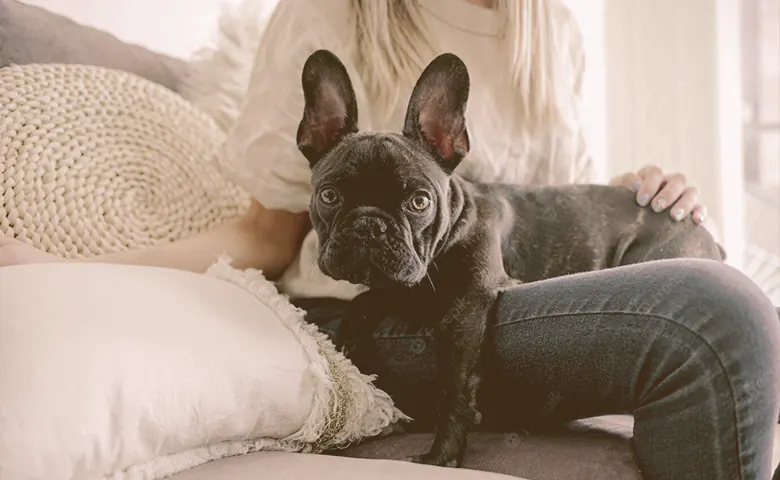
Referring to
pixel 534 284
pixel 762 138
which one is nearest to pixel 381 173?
pixel 534 284

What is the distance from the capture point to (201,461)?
2.82ft

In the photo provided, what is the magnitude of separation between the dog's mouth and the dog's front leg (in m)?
0.10

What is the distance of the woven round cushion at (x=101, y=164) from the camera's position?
1.23m

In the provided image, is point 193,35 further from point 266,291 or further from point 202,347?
point 202,347

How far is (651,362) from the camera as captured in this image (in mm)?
911

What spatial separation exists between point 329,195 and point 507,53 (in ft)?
1.90

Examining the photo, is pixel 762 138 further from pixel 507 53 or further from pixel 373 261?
pixel 373 261

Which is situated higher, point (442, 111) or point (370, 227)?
point (442, 111)

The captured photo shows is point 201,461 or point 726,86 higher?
point 726,86

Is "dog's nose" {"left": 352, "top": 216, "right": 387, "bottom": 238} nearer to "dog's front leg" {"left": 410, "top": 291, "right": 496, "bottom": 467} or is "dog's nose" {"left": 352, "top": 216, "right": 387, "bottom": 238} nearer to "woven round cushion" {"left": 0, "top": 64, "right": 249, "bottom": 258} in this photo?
"dog's front leg" {"left": 410, "top": 291, "right": 496, "bottom": 467}

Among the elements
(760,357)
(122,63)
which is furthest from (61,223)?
(760,357)

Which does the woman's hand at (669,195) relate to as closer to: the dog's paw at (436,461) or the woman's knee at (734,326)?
the woman's knee at (734,326)

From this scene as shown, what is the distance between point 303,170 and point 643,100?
1697mm

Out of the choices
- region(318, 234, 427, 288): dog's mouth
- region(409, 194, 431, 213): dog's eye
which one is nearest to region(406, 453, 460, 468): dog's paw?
region(318, 234, 427, 288): dog's mouth
